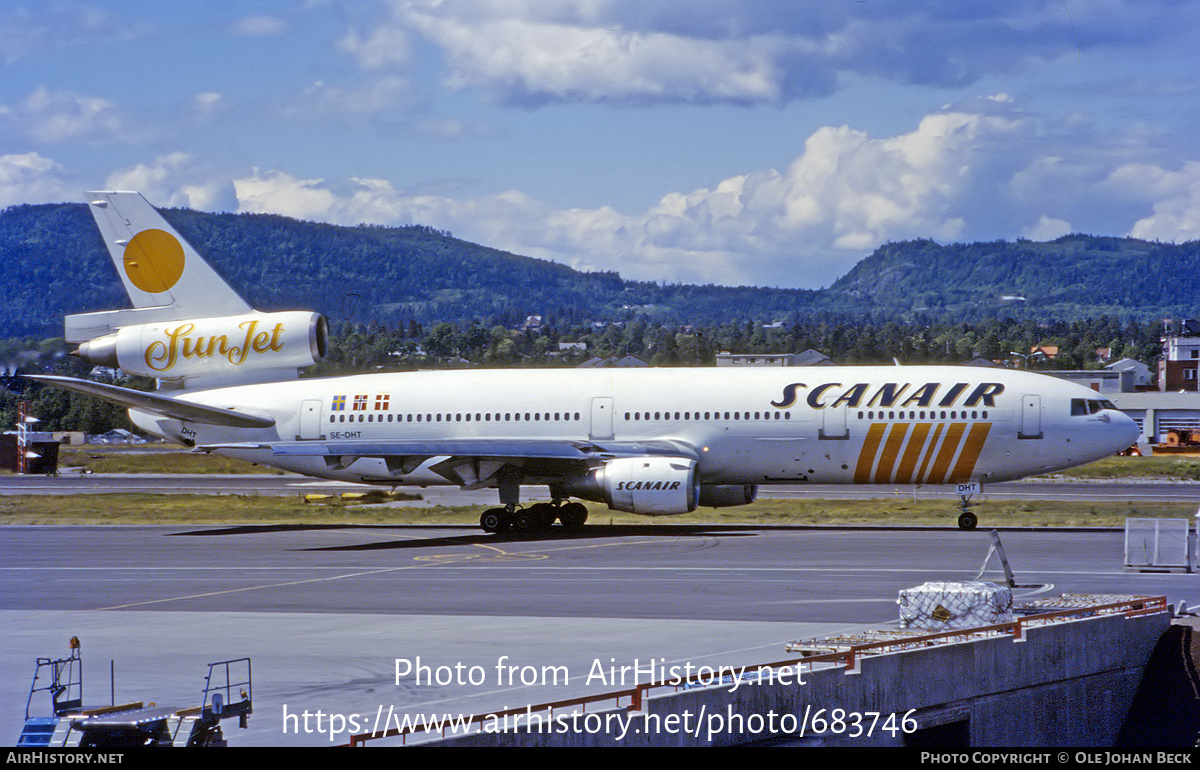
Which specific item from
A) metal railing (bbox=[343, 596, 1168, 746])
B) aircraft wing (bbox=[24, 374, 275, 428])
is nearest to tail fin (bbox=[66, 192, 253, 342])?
aircraft wing (bbox=[24, 374, 275, 428])

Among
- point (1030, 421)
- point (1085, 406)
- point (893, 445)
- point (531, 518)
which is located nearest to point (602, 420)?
point (531, 518)

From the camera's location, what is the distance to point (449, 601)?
2423cm

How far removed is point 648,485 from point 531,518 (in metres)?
4.91

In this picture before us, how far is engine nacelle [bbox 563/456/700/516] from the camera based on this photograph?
36312 mm

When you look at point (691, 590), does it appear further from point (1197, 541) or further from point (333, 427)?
point (333, 427)

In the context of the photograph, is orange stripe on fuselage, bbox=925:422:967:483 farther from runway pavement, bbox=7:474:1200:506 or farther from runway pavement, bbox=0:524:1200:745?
runway pavement, bbox=7:474:1200:506

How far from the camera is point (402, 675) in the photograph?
55.8 feet

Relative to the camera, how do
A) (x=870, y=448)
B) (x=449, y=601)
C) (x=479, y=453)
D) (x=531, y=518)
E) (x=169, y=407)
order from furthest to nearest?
(x=169, y=407), (x=531, y=518), (x=870, y=448), (x=479, y=453), (x=449, y=601)

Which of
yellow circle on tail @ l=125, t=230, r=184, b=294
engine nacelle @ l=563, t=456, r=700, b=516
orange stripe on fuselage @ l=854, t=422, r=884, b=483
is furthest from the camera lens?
yellow circle on tail @ l=125, t=230, r=184, b=294

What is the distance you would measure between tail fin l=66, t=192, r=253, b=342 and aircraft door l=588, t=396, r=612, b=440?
13.5m

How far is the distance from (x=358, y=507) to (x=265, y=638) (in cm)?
3296

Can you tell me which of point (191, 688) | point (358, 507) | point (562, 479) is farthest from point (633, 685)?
point (358, 507)

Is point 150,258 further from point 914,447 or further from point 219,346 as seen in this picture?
point 914,447

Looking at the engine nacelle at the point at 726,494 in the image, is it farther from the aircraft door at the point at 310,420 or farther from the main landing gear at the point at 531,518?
the aircraft door at the point at 310,420
